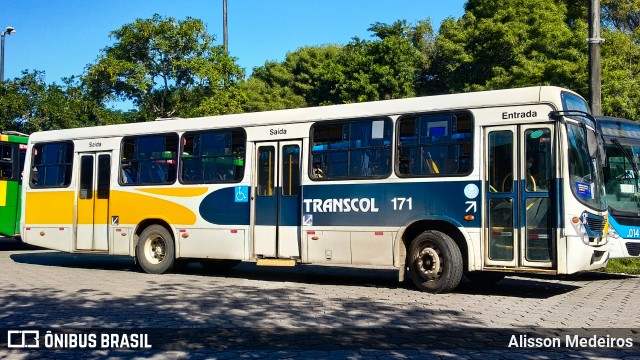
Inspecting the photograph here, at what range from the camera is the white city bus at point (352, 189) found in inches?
389

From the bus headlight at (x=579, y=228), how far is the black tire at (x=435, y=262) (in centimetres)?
181

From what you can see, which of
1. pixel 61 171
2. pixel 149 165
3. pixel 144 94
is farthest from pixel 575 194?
pixel 144 94

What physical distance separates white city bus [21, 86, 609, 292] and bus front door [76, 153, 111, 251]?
32mm

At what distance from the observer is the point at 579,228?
9547mm

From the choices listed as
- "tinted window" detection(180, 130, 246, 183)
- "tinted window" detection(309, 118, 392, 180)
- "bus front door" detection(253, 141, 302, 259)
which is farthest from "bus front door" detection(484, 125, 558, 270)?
"tinted window" detection(180, 130, 246, 183)

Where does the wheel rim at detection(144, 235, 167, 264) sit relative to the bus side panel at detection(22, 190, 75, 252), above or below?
below

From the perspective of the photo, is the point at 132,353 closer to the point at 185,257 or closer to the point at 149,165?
the point at 185,257

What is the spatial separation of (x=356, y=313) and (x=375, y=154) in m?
3.46

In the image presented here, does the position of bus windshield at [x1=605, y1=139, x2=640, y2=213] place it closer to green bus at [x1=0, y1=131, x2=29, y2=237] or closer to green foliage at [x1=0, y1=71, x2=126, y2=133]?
green bus at [x1=0, y1=131, x2=29, y2=237]

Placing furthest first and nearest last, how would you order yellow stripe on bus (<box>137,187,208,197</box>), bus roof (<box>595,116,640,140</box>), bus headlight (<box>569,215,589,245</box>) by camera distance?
1. bus roof (<box>595,116,640,140</box>)
2. yellow stripe on bus (<box>137,187,208,197</box>)
3. bus headlight (<box>569,215,589,245</box>)

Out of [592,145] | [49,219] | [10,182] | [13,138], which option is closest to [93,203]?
[49,219]

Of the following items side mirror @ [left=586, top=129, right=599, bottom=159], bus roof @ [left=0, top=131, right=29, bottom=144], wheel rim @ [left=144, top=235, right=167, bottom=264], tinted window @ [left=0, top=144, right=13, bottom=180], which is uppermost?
bus roof @ [left=0, top=131, right=29, bottom=144]

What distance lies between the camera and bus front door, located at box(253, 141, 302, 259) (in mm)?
12234

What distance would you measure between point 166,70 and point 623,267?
55.8 ft
